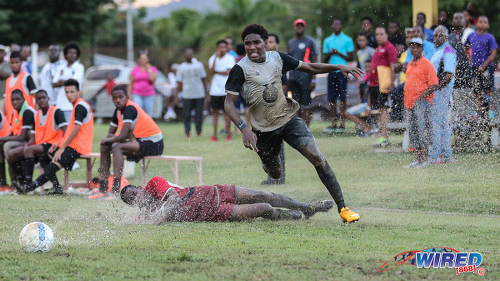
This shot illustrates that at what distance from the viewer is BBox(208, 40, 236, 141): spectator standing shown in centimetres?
1825

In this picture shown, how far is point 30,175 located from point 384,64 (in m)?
6.79

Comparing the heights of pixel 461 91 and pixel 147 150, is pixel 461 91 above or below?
above

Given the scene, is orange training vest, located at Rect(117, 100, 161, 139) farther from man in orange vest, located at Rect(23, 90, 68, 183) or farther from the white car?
the white car

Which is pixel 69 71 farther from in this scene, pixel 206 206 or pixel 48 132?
pixel 206 206

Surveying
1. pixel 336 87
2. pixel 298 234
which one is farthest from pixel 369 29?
pixel 298 234

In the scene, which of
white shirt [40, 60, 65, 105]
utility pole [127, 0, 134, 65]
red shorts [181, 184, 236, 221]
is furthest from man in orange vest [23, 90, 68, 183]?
utility pole [127, 0, 134, 65]

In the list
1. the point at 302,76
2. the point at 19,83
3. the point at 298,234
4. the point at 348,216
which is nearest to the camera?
the point at 298,234

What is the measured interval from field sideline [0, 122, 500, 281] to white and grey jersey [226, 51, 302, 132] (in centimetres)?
113

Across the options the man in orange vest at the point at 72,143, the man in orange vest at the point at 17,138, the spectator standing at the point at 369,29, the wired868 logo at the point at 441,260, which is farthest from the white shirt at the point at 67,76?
the wired868 logo at the point at 441,260

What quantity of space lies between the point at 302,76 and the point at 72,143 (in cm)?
501

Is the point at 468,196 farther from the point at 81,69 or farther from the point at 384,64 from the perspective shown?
the point at 81,69

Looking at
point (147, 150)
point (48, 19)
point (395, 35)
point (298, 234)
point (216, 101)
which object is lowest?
point (298, 234)

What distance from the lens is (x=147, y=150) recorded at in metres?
12.2

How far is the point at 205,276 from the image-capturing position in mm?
5926
